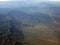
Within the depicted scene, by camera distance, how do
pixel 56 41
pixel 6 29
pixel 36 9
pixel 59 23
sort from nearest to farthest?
pixel 56 41
pixel 6 29
pixel 59 23
pixel 36 9

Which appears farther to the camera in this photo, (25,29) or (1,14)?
(1,14)

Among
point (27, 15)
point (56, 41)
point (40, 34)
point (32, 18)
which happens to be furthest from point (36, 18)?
point (56, 41)

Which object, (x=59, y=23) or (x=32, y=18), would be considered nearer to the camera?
(x=59, y=23)

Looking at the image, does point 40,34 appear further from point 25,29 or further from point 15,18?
point 15,18

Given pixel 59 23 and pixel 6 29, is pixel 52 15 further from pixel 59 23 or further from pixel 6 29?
pixel 6 29

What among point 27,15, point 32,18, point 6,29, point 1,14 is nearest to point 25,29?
point 6,29

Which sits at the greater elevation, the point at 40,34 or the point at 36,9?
the point at 36,9

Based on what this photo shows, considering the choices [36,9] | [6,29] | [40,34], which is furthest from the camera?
[36,9]
